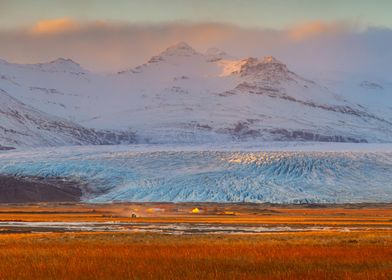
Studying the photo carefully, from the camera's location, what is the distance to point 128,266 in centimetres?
2770

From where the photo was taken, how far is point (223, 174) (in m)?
123

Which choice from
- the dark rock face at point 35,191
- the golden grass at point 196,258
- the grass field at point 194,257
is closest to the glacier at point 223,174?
the dark rock face at point 35,191

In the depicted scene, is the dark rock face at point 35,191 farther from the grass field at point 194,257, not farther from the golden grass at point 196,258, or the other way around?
the golden grass at point 196,258

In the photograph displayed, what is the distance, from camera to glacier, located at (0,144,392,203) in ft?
393

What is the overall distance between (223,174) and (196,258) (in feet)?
304

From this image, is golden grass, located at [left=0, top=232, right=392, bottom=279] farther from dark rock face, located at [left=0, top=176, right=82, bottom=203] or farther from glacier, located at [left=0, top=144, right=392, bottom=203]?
dark rock face, located at [left=0, top=176, right=82, bottom=203]

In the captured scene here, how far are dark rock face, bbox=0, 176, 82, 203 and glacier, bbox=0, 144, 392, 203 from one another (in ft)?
6.72

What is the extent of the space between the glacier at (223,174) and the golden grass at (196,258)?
248 ft

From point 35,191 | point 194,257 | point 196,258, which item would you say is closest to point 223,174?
point 35,191

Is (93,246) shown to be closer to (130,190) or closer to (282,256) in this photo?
(282,256)

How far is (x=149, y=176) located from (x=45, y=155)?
79.3 feet

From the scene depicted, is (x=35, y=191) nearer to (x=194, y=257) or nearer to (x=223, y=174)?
(x=223, y=174)

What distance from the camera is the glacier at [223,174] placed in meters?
120

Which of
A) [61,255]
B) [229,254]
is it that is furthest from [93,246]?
[229,254]
